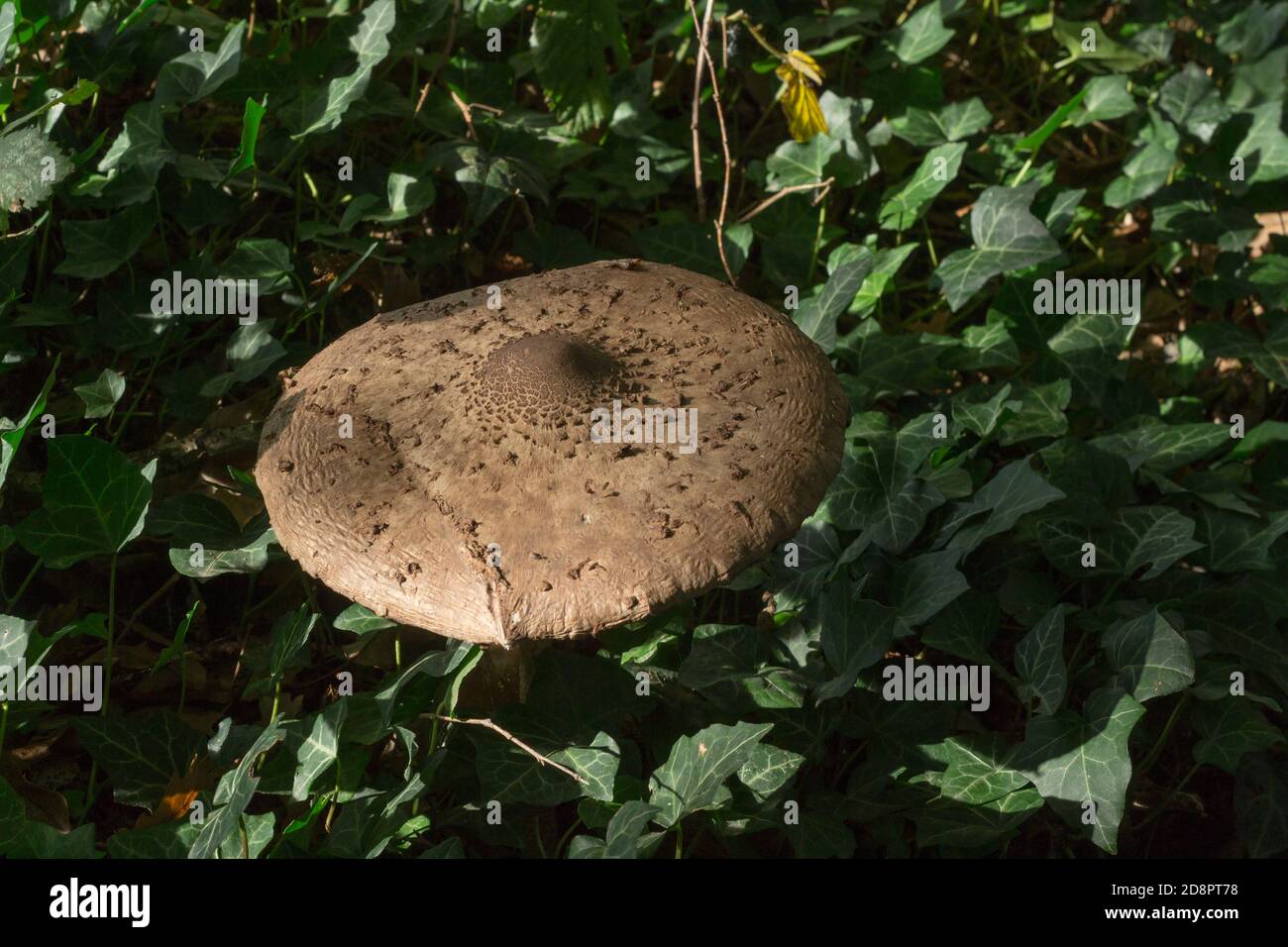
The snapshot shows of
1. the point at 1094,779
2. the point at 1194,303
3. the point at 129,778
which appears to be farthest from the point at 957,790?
the point at 1194,303

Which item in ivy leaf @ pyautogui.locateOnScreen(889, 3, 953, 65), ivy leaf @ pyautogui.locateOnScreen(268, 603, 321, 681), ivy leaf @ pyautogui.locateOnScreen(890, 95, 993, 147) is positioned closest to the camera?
ivy leaf @ pyautogui.locateOnScreen(268, 603, 321, 681)

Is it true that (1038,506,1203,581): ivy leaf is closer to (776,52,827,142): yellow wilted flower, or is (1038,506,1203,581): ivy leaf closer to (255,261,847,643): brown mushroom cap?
(255,261,847,643): brown mushroom cap

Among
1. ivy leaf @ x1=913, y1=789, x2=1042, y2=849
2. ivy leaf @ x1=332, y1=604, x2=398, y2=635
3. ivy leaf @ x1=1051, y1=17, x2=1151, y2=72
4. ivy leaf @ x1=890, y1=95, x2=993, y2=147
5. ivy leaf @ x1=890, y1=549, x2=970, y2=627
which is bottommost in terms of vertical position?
ivy leaf @ x1=913, y1=789, x2=1042, y2=849

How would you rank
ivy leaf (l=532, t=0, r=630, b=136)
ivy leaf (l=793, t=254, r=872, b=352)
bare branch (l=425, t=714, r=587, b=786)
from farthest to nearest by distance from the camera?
ivy leaf (l=532, t=0, r=630, b=136) < ivy leaf (l=793, t=254, r=872, b=352) < bare branch (l=425, t=714, r=587, b=786)

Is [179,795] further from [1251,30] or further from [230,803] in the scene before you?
[1251,30]

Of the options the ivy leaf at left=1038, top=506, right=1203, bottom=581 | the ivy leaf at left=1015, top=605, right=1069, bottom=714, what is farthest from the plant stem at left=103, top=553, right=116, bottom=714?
the ivy leaf at left=1038, top=506, right=1203, bottom=581
